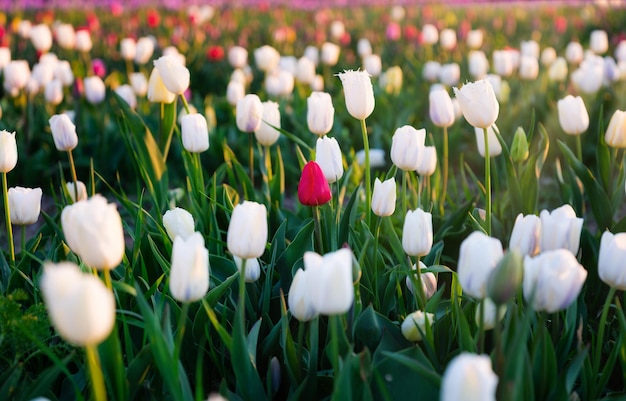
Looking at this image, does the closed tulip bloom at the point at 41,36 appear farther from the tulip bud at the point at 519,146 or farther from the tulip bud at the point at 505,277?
the tulip bud at the point at 505,277

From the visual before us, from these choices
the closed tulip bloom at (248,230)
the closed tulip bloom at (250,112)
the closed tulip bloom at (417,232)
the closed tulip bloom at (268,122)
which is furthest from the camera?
the closed tulip bloom at (268,122)

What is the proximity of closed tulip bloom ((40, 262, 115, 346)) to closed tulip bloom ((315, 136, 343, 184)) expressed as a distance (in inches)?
43.6

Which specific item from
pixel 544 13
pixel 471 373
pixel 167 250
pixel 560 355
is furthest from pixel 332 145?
pixel 544 13

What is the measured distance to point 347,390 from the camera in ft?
4.27

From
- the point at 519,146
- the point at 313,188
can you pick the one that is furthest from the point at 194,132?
the point at 519,146

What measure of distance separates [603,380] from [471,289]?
1.54 ft

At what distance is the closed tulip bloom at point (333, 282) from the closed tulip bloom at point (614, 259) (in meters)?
0.56

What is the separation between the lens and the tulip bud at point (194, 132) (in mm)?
2264

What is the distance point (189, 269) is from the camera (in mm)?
1296

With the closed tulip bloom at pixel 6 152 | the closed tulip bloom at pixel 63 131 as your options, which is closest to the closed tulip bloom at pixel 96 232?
the closed tulip bloom at pixel 6 152

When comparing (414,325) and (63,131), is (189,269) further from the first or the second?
(63,131)

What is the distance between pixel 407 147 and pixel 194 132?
663 mm

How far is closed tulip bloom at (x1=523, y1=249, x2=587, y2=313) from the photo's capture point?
1.29 meters

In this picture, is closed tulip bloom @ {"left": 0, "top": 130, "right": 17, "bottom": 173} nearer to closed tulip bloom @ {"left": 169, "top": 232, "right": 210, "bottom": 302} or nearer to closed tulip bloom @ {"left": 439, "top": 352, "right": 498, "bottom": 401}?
closed tulip bloom @ {"left": 169, "top": 232, "right": 210, "bottom": 302}
